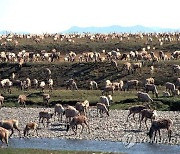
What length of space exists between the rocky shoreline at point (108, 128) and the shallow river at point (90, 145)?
1.05 meters

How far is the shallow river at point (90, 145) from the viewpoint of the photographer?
33247mm

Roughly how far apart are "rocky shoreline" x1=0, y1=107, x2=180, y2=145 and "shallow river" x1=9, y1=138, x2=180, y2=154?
3.45ft

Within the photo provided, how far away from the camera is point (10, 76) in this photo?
72562 mm

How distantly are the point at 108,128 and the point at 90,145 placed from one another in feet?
20.7

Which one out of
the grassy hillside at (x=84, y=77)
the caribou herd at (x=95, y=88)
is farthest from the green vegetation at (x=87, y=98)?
the caribou herd at (x=95, y=88)

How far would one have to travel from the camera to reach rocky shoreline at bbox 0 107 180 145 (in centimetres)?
3728

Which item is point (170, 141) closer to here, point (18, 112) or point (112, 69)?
point (18, 112)

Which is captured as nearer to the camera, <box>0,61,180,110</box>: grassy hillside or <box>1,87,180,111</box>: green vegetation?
<box>1,87,180,111</box>: green vegetation

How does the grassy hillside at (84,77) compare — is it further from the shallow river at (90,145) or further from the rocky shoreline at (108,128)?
the shallow river at (90,145)

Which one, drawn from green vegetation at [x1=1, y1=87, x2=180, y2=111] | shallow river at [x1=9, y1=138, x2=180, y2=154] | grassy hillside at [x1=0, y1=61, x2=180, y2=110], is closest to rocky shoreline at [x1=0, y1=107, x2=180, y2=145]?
shallow river at [x1=9, y1=138, x2=180, y2=154]

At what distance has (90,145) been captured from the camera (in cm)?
3509

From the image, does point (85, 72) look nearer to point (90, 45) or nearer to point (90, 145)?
point (90, 45)

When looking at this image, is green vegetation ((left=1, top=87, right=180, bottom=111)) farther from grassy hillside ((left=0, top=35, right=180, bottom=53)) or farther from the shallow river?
grassy hillside ((left=0, top=35, right=180, bottom=53))

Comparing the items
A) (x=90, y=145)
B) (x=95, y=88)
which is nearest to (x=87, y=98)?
(x=95, y=88)
